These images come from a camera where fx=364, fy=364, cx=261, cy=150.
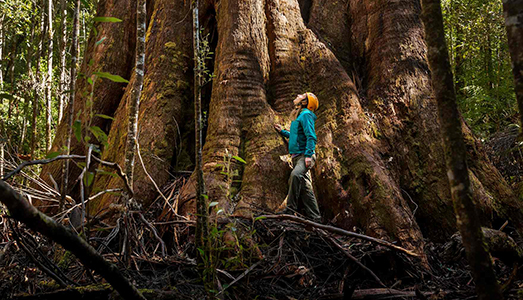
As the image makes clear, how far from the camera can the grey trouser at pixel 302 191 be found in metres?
4.73

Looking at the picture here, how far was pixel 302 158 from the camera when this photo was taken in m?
4.94

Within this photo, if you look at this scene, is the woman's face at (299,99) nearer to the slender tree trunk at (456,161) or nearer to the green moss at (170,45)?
the green moss at (170,45)

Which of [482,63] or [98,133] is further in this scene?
[482,63]

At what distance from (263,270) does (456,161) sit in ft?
6.43

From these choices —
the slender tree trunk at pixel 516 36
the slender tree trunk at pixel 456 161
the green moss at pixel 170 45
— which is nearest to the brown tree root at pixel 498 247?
the slender tree trunk at pixel 456 161

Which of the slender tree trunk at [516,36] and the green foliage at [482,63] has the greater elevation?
the green foliage at [482,63]

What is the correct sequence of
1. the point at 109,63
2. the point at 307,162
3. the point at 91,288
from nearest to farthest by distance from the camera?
the point at 91,288 → the point at 307,162 → the point at 109,63

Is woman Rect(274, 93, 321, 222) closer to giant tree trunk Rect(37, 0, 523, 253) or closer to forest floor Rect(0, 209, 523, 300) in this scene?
giant tree trunk Rect(37, 0, 523, 253)

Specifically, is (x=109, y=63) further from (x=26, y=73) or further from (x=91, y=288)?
(x=26, y=73)

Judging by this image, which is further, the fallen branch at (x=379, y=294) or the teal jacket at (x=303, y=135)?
the teal jacket at (x=303, y=135)

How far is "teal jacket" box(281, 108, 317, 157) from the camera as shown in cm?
490

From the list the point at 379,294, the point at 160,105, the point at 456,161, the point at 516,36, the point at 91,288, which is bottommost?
the point at 379,294

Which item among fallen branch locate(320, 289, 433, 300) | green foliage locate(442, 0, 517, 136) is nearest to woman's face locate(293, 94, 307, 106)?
fallen branch locate(320, 289, 433, 300)

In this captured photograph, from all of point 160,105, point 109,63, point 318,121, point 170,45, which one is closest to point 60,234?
point 160,105
